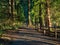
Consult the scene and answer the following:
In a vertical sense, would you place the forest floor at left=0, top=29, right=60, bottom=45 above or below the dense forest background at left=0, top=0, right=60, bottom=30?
below

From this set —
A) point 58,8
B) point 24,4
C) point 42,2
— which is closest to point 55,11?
point 58,8

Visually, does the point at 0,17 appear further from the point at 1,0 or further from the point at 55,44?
the point at 55,44

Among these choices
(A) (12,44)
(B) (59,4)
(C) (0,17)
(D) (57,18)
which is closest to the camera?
(A) (12,44)

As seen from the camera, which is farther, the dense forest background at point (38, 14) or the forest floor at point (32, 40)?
the dense forest background at point (38, 14)

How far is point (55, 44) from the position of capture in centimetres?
1864

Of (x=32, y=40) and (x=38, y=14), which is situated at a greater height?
(x=38, y=14)

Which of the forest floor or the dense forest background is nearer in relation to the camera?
the forest floor

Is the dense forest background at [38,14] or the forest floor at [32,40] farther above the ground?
the dense forest background at [38,14]

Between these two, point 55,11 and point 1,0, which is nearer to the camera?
point 1,0

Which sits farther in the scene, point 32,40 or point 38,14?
point 38,14

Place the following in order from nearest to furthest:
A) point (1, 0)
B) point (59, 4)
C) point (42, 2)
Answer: point (42, 2)
point (1, 0)
point (59, 4)

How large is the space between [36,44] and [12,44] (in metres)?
2.05

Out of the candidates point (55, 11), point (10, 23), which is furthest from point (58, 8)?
point (10, 23)

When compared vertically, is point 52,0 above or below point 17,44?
above
